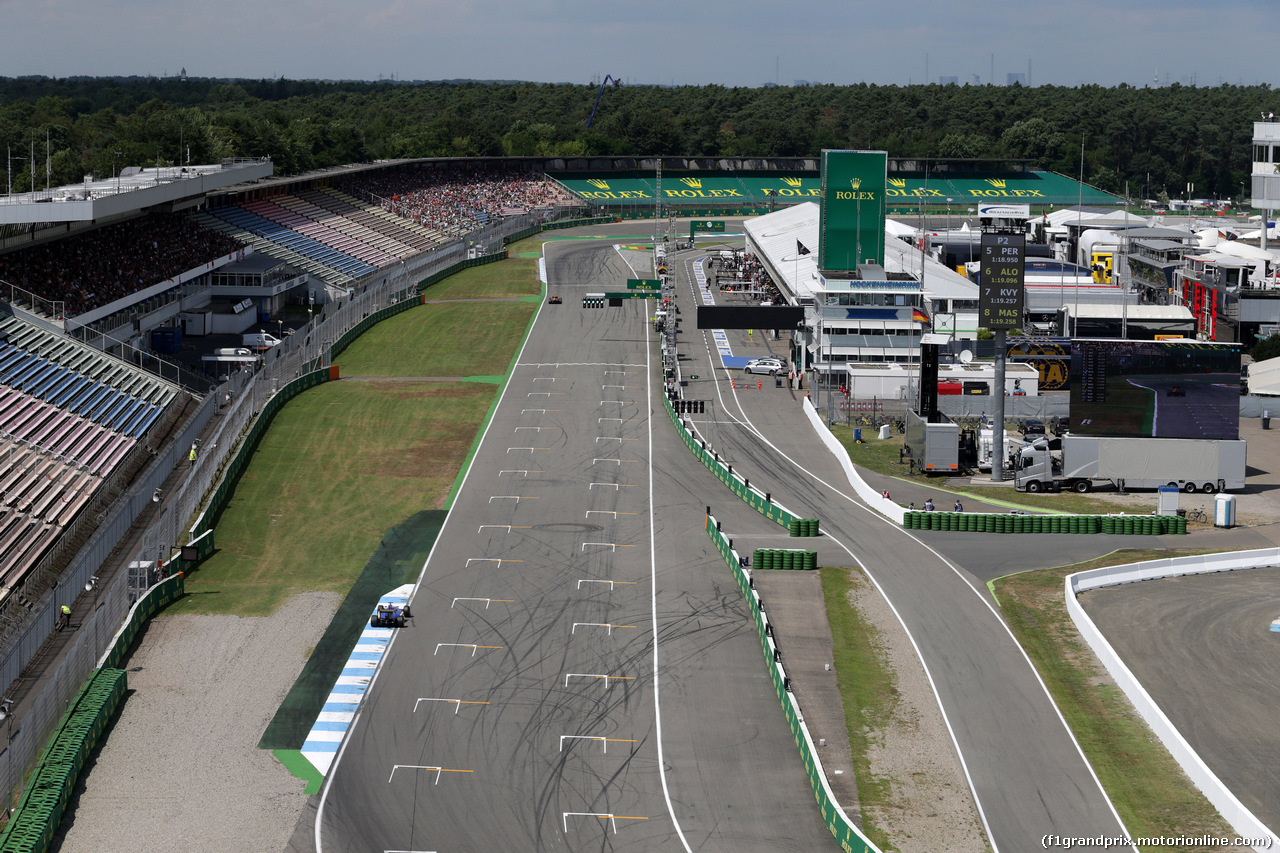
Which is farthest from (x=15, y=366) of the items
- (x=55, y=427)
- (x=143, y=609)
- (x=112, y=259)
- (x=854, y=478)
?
(x=854, y=478)

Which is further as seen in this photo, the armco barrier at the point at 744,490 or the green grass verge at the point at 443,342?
the green grass verge at the point at 443,342

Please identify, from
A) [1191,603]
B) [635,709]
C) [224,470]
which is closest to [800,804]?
[635,709]

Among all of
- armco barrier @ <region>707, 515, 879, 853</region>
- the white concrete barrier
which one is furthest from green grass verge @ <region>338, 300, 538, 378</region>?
armco barrier @ <region>707, 515, 879, 853</region>

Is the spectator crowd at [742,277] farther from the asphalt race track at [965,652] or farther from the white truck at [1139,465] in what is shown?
the white truck at [1139,465]

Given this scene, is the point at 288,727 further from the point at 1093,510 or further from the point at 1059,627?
the point at 1093,510

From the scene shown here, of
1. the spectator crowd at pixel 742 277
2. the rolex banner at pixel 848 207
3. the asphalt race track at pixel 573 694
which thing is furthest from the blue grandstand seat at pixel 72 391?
the spectator crowd at pixel 742 277

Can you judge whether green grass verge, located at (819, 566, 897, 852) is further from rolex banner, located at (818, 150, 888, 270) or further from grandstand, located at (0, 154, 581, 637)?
rolex banner, located at (818, 150, 888, 270)
